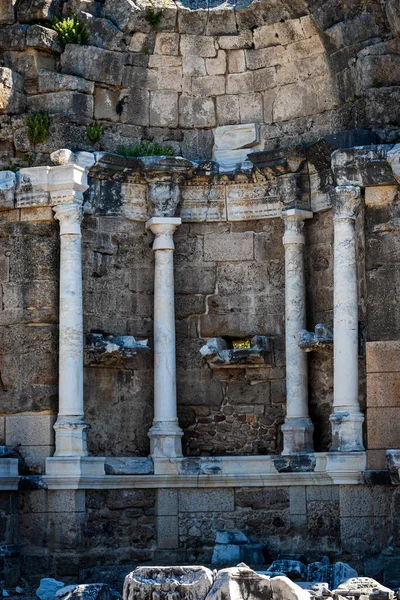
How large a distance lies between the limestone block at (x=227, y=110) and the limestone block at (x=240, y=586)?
28.1ft

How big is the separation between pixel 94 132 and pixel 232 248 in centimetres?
233

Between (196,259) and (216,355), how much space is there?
4.51ft

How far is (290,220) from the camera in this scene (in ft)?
62.4

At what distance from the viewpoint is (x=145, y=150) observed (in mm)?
19547

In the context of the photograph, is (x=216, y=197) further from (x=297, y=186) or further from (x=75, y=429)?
(x=75, y=429)

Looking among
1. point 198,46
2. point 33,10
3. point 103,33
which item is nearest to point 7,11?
point 33,10

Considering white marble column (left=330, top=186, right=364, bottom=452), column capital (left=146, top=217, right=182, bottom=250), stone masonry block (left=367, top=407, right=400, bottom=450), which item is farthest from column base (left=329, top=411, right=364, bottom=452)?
column capital (left=146, top=217, right=182, bottom=250)

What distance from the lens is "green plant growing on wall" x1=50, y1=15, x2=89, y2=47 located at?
19.2 metres

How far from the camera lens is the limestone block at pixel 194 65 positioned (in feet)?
65.4

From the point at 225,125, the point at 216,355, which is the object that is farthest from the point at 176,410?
the point at 225,125

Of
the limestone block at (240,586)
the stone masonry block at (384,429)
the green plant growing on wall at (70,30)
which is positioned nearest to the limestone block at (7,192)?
the green plant growing on wall at (70,30)

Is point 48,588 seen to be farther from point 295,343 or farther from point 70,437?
point 295,343

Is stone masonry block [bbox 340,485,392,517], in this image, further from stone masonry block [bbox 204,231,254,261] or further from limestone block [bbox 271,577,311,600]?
limestone block [bbox 271,577,311,600]

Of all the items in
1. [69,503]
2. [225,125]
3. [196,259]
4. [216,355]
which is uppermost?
[225,125]
